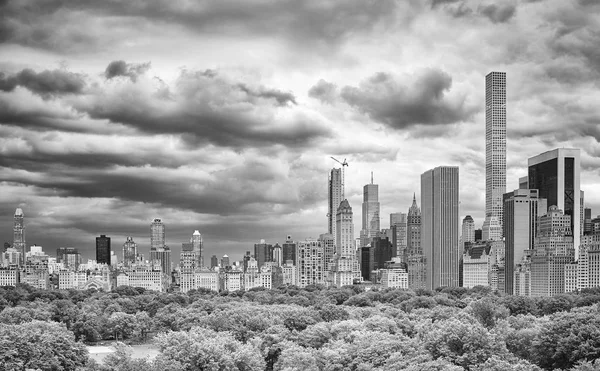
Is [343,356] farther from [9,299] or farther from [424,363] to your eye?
[9,299]

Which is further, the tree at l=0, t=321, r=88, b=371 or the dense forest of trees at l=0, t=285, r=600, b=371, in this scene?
the tree at l=0, t=321, r=88, b=371

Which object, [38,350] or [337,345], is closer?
[38,350]

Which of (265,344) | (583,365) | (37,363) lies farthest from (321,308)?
(583,365)

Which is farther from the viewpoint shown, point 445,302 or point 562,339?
point 445,302

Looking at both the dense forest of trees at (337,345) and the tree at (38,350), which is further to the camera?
the tree at (38,350)

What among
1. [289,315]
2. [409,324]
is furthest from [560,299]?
[289,315]

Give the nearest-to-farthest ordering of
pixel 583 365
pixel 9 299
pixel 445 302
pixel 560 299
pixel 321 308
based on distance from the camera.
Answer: pixel 583 365, pixel 321 308, pixel 560 299, pixel 445 302, pixel 9 299

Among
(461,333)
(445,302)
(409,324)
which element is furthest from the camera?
(445,302)

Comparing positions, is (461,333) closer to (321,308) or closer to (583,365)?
(583,365)
